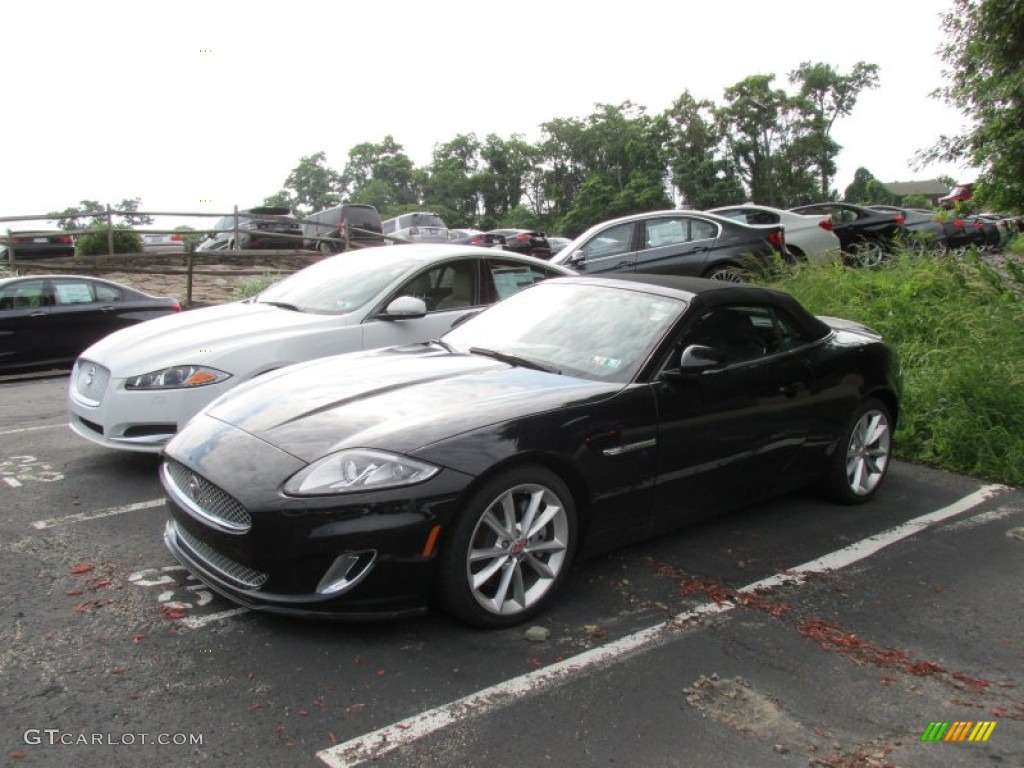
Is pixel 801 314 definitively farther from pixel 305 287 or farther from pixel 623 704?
pixel 305 287

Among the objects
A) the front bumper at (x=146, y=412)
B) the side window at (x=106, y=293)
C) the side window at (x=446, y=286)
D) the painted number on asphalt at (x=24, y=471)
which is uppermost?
the side window at (x=446, y=286)

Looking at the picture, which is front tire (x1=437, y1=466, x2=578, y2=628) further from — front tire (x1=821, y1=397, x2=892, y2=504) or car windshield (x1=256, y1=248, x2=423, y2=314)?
car windshield (x1=256, y1=248, x2=423, y2=314)

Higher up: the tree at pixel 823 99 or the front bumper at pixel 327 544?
the tree at pixel 823 99

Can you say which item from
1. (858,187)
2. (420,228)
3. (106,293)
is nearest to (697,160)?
(858,187)

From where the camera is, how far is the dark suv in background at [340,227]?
2077 cm

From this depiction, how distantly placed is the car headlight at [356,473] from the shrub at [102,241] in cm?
1747

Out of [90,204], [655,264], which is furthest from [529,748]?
[90,204]

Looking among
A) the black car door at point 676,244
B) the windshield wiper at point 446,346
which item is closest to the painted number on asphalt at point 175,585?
the windshield wiper at point 446,346

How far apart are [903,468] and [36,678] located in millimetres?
5507

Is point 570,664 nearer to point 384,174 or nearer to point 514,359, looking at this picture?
point 514,359

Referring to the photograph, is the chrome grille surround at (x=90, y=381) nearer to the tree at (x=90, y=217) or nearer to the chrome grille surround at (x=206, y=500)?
the chrome grille surround at (x=206, y=500)

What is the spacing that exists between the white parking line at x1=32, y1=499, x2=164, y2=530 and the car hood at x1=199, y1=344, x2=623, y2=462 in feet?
3.73

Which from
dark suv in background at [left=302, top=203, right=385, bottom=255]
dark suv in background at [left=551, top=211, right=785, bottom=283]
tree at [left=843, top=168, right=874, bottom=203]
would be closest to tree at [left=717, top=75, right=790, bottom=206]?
tree at [left=843, top=168, right=874, bottom=203]

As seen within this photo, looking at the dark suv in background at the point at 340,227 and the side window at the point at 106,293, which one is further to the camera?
the dark suv in background at the point at 340,227
